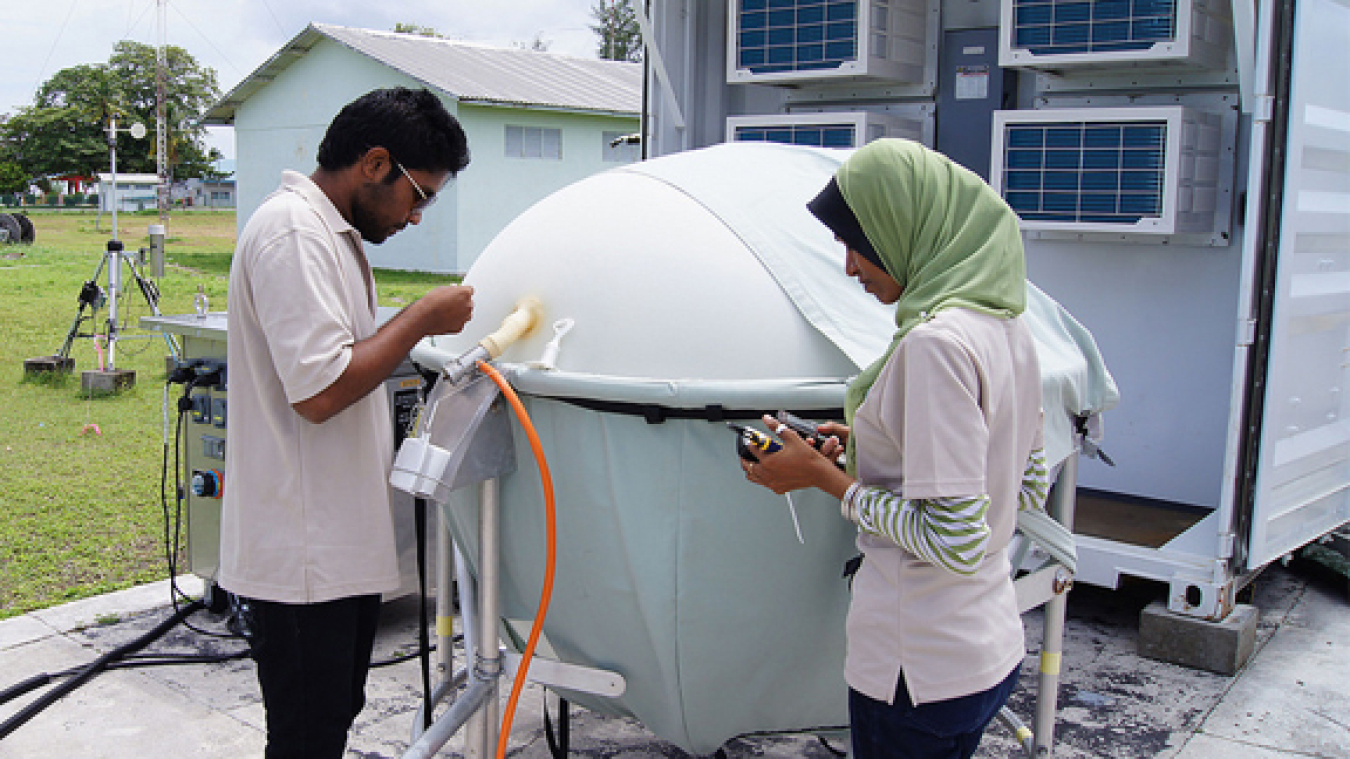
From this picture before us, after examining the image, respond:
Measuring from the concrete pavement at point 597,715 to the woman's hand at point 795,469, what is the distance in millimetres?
1128

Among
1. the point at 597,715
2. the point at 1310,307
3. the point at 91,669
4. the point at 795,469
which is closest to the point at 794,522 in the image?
the point at 795,469

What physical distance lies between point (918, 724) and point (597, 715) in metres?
1.84

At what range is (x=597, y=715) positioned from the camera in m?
3.52

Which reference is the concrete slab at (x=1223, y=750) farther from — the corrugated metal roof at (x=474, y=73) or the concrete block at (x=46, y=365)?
the corrugated metal roof at (x=474, y=73)

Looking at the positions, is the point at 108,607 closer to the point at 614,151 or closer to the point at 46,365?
the point at 46,365

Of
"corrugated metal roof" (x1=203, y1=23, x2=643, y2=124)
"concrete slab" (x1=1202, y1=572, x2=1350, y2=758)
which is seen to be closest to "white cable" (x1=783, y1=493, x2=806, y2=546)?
"concrete slab" (x1=1202, y1=572, x2=1350, y2=758)

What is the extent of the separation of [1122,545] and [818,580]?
2217 millimetres

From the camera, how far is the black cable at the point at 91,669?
331 cm

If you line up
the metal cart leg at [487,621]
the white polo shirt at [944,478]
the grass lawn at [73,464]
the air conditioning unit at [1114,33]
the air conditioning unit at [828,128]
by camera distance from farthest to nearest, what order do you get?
the air conditioning unit at [828,128] → the grass lawn at [73,464] → the air conditioning unit at [1114,33] → the metal cart leg at [487,621] → the white polo shirt at [944,478]

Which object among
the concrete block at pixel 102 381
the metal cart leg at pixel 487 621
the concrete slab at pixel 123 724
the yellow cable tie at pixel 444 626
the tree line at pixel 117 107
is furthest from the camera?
the tree line at pixel 117 107

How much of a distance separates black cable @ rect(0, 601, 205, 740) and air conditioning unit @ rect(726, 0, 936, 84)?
3228 millimetres

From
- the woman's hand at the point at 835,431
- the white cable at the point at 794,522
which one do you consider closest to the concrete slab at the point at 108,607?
the white cable at the point at 794,522

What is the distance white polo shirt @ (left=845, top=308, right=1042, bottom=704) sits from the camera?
1.71 m

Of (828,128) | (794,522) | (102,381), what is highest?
(828,128)
